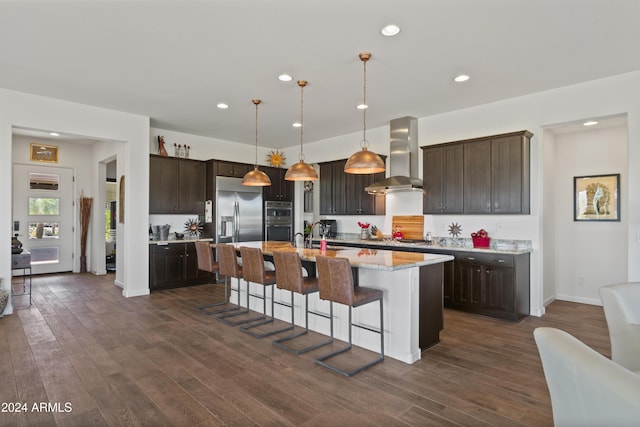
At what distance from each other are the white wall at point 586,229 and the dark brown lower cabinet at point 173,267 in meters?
6.17

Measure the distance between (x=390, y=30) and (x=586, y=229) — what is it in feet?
15.3

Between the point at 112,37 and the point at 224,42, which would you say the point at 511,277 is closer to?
the point at 224,42

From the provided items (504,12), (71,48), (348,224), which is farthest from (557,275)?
(71,48)

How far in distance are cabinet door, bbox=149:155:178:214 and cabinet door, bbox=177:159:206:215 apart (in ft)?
0.33

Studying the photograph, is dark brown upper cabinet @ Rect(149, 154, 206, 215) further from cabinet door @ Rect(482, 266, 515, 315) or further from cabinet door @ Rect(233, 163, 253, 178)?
cabinet door @ Rect(482, 266, 515, 315)

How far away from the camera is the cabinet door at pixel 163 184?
6.48 metres

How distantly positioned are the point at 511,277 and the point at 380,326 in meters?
2.16

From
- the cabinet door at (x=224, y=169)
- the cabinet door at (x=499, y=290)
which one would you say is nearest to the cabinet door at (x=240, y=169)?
the cabinet door at (x=224, y=169)

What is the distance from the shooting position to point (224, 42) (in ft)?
11.1

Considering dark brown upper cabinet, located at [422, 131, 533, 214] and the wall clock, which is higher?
the wall clock

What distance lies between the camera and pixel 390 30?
3141mm

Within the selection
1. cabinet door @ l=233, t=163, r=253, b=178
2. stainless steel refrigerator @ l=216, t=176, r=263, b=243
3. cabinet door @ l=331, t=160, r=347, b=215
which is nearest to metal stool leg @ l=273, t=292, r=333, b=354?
cabinet door @ l=331, t=160, r=347, b=215

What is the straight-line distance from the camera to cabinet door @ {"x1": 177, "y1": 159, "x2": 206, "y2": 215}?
271 inches

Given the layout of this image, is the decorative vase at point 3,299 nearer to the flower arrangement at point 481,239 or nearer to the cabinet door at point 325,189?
the cabinet door at point 325,189
